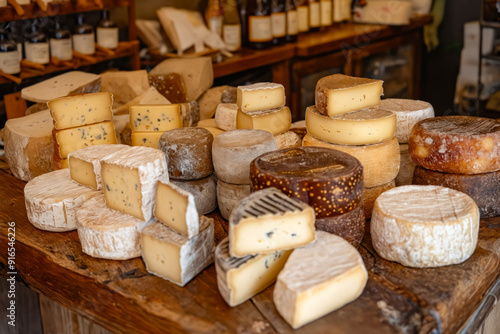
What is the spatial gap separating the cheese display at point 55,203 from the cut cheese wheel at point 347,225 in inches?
25.5

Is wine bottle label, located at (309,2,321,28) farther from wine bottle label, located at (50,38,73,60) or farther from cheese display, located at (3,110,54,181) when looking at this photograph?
cheese display, located at (3,110,54,181)

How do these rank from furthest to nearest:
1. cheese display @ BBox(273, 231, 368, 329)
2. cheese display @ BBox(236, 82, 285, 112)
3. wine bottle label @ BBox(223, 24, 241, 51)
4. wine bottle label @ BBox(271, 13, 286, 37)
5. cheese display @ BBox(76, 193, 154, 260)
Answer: wine bottle label @ BBox(271, 13, 286, 37)
wine bottle label @ BBox(223, 24, 241, 51)
cheese display @ BBox(236, 82, 285, 112)
cheese display @ BBox(76, 193, 154, 260)
cheese display @ BBox(273, 231, 368, 329)

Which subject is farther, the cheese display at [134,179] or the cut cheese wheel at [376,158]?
the cut cheese wheel at [376,158]

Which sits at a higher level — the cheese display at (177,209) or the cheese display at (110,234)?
the cheese display at (177,209)

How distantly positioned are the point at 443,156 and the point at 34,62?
1882 millimetres

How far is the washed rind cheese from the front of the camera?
1.49 m

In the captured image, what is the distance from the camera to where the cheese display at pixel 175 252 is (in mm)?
1267

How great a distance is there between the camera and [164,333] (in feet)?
3.94

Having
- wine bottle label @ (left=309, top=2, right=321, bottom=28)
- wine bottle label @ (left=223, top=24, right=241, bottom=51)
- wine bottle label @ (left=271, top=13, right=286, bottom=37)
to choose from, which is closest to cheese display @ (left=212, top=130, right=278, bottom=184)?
wine bottle label @ (left=223, top=24, right=241, bottom=51)

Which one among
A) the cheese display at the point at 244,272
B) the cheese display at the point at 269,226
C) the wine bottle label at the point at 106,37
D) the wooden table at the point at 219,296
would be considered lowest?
the wooden table at the point at 219,296

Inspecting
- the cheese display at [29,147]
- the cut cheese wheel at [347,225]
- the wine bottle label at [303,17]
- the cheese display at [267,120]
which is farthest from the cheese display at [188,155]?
the wine bottle label at [303,17]

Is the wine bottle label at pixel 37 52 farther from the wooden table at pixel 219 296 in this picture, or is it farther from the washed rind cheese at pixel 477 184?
the washed rind cheese at pixel 477 184

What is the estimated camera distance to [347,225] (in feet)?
4.43

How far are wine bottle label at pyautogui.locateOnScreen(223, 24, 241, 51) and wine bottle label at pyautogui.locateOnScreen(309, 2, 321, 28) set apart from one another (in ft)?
2.59
